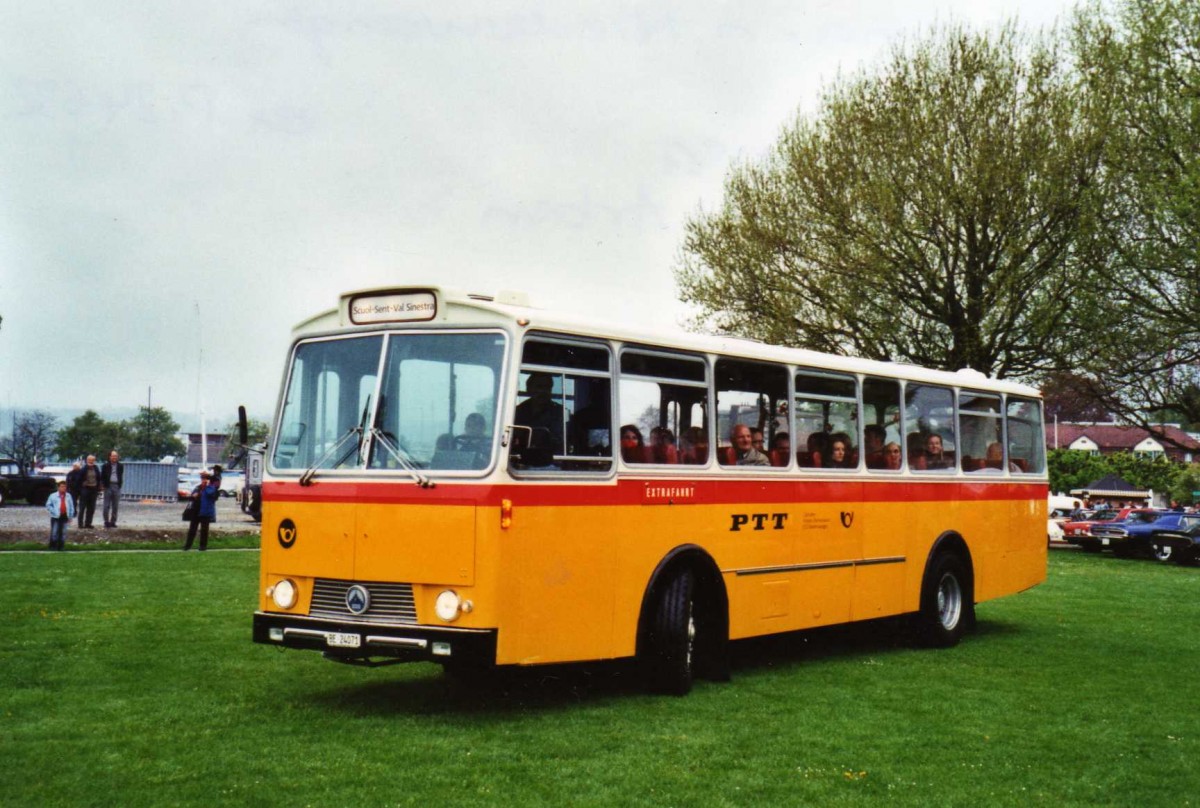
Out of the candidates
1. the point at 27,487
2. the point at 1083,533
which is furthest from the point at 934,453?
the point at 27,487

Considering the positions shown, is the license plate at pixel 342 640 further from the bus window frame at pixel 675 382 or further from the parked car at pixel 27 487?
the parked car at pixel 27 487

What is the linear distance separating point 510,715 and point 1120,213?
91.1 ft

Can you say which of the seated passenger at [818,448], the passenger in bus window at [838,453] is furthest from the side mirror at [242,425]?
the passenger in bus window at [838,453]

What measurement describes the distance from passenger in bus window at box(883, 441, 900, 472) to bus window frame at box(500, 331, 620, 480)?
4.55 metres

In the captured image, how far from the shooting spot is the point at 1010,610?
754 inches

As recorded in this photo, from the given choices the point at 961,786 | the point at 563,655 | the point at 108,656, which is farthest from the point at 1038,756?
the point at 108,656

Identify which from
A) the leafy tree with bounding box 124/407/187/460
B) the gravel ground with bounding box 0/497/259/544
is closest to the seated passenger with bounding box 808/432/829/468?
the gravel ground with bounding box 0/497/259/544

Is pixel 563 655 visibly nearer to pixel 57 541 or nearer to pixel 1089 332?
pixel 57 541

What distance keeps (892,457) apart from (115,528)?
21.6 m

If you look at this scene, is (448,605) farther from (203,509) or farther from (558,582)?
(203,509)

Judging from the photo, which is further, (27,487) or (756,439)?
(27,487)

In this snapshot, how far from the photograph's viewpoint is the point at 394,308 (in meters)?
10.1

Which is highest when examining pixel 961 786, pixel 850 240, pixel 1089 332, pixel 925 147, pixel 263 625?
pixel 925 147

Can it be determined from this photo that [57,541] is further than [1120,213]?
No
